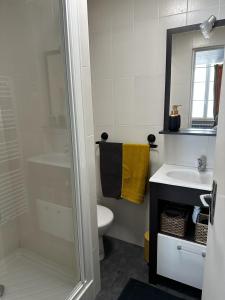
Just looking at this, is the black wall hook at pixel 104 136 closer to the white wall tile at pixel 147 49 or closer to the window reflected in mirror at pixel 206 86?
the white wall tile at pixel 147 49

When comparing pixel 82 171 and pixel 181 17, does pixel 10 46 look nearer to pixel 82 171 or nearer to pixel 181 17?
pixel 82 171

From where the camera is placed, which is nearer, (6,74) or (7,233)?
(6,74)

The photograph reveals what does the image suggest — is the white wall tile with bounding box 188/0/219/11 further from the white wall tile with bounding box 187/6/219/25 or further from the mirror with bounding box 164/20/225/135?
the mirror with bounding box 164/20/225/135

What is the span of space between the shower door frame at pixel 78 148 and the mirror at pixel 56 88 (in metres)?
0.07

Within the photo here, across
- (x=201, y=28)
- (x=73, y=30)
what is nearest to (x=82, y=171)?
(x=73, y=30)

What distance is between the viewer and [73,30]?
44.1 inches

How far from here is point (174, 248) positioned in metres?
1.55

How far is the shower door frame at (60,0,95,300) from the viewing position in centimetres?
112

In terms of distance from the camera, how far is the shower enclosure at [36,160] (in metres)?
1.26

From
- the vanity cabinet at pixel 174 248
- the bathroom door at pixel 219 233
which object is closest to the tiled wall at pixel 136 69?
the vanity cabinet at pixel 174 248

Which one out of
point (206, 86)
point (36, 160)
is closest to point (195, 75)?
point (206, 86)

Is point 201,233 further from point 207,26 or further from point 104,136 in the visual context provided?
point 207,26

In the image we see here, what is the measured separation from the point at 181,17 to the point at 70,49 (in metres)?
0.99

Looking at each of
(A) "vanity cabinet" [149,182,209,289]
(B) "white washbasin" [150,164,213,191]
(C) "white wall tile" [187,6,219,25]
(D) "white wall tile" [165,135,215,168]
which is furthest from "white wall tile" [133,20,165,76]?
(A) "vanity cabinet" [149,182,209,289]
